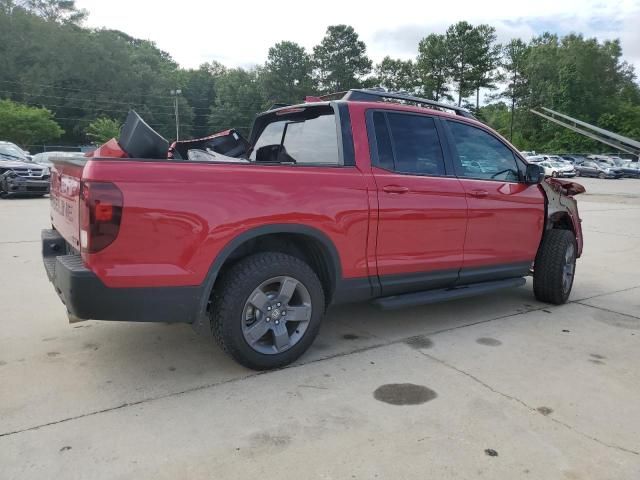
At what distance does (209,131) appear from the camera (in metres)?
79.9

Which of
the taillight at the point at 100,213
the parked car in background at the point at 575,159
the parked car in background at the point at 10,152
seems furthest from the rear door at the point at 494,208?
the parked car in background at the point at 575,159

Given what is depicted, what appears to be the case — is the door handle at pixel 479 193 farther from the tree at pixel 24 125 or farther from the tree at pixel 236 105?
the tree at pixel 236 105

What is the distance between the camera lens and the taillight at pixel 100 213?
2.64 meters

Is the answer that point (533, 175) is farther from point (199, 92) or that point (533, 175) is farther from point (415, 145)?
point (199, 92)

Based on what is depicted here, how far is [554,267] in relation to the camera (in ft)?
16.0

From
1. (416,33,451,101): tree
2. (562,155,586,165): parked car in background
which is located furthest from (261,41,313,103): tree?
(562,155,586,165): parked car in background

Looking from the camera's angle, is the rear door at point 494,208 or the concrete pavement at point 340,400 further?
the rear door at point 494,208

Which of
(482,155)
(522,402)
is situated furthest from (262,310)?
(482,155)

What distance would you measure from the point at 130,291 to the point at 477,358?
242 centimetres

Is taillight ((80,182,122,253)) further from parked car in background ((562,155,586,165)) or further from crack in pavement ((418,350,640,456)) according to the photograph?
parked car in background ((562,155,586,165))

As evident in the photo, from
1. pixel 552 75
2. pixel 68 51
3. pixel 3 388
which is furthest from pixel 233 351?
pixel 68 51

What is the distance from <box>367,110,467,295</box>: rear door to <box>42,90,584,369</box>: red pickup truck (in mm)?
11

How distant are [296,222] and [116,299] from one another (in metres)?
1.16

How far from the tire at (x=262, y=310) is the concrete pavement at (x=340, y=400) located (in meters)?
0.15
